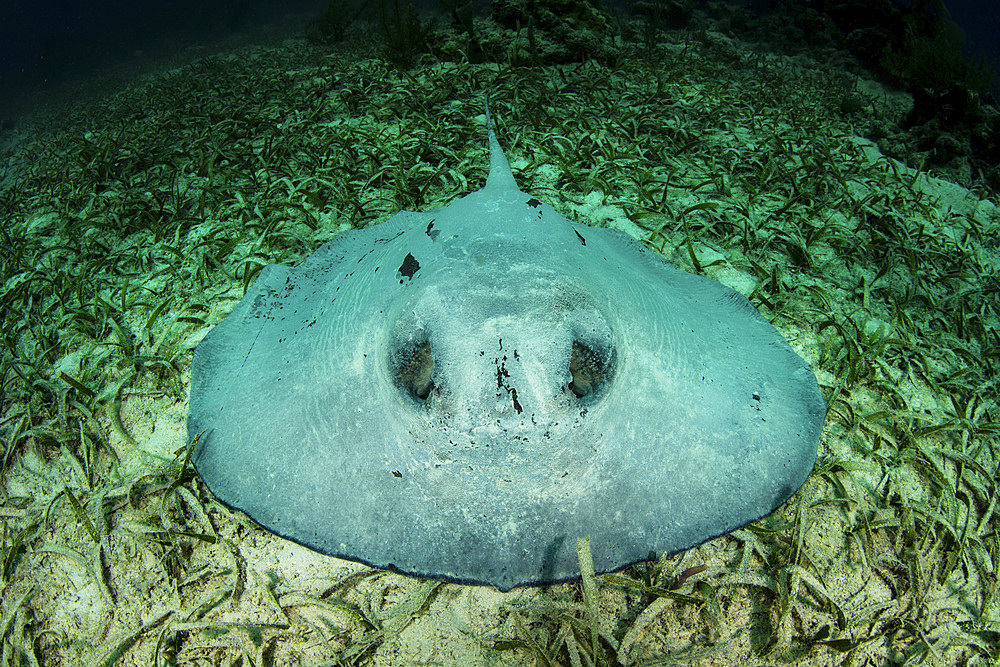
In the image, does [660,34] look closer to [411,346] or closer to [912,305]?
[912,305]

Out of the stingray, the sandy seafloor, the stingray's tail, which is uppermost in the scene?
the stingray's tail

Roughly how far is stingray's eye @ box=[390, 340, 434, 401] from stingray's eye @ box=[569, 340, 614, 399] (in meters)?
0.46

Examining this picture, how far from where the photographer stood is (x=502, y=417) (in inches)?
51.0

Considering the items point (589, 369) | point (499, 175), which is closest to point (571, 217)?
point (499, 175)

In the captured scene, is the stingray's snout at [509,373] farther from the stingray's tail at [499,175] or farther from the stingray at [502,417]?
the stingray's tail at [499,175]

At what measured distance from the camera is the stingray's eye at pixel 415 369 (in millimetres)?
1450

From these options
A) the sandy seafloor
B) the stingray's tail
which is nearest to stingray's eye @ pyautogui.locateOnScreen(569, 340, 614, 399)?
the sandy seafloor

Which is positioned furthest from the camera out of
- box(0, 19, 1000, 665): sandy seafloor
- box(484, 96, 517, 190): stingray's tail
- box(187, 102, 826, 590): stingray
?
box(484, 96, 517, 190): stingray's tail

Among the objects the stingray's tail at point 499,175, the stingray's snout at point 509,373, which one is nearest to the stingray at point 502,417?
the stingray's snout at point 509,373

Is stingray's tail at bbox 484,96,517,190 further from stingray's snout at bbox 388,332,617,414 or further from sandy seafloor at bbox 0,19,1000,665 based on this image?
sandy seafloor at bbox 0,19,1000,665

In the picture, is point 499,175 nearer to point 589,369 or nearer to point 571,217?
point 589,369

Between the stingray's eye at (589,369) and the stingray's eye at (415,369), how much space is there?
46 centimetres

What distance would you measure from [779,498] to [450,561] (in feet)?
3.74

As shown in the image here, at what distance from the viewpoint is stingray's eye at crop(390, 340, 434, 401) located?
4.76 ft
